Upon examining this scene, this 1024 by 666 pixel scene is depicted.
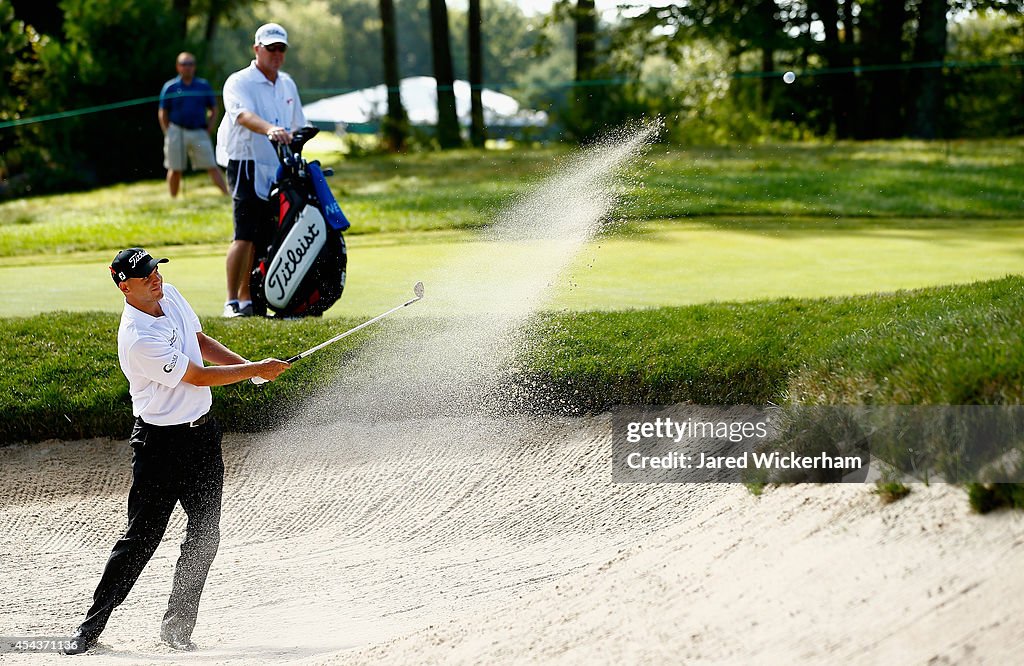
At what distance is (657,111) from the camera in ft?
69.9

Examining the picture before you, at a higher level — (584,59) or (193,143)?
(584,59)

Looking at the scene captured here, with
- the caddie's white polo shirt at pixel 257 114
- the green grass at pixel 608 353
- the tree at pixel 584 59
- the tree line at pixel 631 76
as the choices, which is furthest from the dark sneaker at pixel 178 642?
the tree at pixel 584 59

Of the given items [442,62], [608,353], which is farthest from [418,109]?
[608,353]

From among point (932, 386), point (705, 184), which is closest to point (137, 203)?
point (705, 184)

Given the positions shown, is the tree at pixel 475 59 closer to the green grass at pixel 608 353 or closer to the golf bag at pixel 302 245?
the golf bag at pixel 302 245

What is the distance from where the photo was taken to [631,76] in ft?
97.5

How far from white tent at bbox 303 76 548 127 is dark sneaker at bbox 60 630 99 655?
46.9 ft

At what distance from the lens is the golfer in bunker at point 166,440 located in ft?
15.2

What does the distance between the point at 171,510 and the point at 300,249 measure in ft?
9.63

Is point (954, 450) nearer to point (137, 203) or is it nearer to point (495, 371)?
point (495, 371)

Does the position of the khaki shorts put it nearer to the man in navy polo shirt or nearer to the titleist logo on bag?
the man in navy polo shirt

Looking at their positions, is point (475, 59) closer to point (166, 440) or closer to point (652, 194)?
point (652, 194)

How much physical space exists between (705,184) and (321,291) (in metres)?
7.88

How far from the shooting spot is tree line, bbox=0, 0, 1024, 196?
784 inches
